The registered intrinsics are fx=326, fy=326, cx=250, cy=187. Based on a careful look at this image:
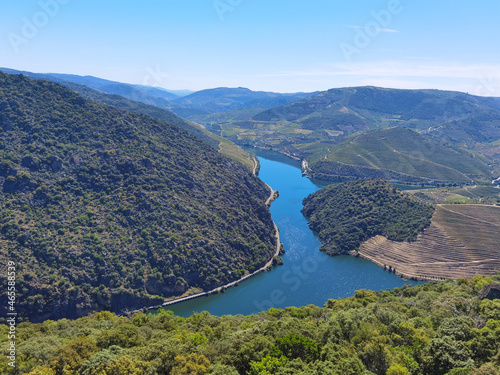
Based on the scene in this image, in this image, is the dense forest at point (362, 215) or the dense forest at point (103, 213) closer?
the dense forest at point (103, 213)

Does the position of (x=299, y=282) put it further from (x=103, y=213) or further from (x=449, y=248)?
(x=103, y=213)

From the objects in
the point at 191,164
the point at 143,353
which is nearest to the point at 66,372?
the point at 143,353

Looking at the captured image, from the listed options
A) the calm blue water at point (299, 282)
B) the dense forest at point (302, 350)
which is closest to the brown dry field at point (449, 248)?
the calm blue water at point (299, 282)

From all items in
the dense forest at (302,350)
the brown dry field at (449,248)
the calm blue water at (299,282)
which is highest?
the dense forest at (302,350)

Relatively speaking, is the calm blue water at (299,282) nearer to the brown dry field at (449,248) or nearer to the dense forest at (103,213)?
the dense forest at (103,213)

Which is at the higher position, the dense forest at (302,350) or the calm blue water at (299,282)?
the dense forest at (302,350)

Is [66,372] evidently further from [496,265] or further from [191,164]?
[496,265]

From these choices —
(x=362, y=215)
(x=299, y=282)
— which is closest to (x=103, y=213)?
(x=299, y=282)
